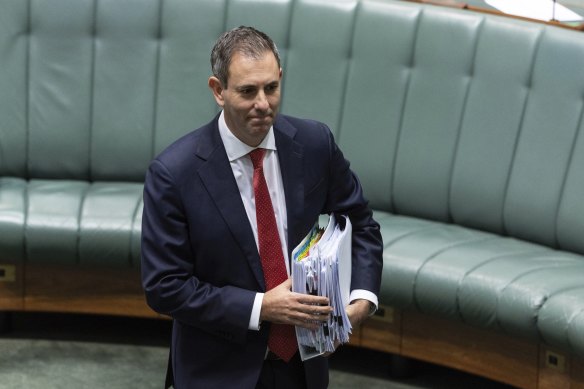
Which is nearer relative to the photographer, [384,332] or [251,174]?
[251,174]

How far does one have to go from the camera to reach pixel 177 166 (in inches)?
92.1

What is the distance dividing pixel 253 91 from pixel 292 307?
0.41 m

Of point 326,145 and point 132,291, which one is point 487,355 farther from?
point 326,145

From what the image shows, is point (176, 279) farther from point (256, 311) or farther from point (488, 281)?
point (488, 281)

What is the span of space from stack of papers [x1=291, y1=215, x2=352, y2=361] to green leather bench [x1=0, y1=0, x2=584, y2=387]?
1481 mm

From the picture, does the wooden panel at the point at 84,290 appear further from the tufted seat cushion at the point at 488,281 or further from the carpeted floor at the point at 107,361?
the tufted seat cushion at the point at 488,281

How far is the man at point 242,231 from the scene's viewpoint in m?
2.29

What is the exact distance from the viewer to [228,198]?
7.73ft

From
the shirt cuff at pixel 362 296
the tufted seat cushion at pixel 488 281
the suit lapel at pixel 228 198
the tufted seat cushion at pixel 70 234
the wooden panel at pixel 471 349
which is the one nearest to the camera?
the suit lapel at pixel 228 198

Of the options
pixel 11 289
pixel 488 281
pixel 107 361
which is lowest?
pixel 107 361

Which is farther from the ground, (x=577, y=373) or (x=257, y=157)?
(x=257, y=157)

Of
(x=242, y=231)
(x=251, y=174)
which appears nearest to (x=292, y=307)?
(x=242, y=231)

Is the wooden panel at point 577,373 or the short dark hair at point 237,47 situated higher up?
the short dark hair at point 237,47

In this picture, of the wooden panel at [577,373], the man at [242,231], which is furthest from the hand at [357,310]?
the wooden panel at [577,373]
